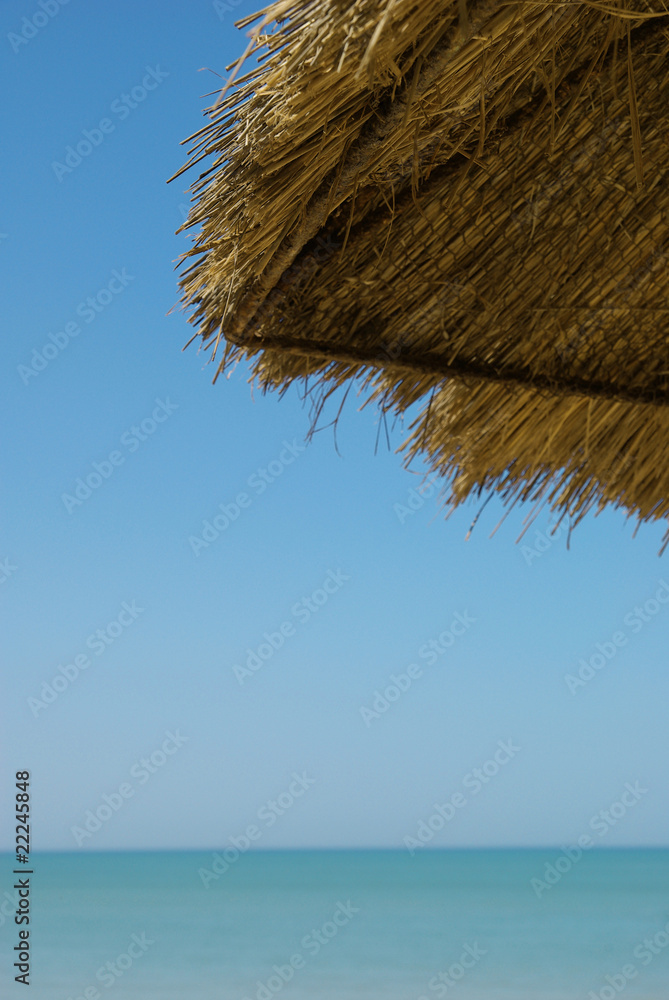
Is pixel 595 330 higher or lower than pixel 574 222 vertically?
lower

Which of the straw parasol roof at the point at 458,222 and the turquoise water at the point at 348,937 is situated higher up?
the straw parasol roof at the point at 458,222

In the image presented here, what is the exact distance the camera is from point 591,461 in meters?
1.96

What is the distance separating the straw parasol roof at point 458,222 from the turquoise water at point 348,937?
6814 mm

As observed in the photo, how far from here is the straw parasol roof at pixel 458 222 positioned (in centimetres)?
100

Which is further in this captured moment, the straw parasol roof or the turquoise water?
the turquoise water

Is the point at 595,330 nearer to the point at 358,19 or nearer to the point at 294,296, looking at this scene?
the point at 294,296

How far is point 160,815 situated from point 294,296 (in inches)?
818

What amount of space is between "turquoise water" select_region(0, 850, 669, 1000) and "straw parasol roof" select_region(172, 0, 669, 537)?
681 cm

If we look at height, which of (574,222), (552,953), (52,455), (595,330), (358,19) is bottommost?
(552,953)

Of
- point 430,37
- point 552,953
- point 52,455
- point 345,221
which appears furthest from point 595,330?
point 52,455

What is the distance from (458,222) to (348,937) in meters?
11.1

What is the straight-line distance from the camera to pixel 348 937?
35.5 feet

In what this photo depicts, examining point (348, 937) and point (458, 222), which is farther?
point (348, 937)

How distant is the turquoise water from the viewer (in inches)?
306
